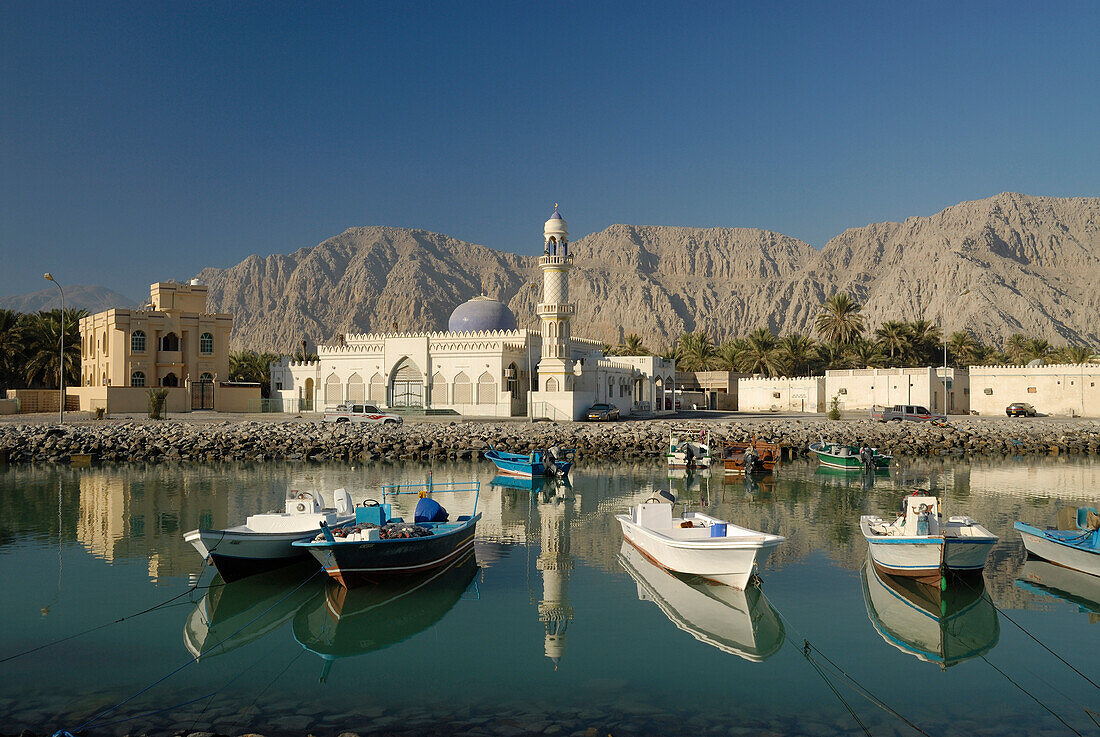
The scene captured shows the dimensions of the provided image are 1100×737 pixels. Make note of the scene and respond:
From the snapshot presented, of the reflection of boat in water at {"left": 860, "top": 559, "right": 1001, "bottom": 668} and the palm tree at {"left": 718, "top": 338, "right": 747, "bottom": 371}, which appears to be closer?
the reflection of boat in water at {"left": 860, "top": 559, "right": 1001, "bottom": 668}

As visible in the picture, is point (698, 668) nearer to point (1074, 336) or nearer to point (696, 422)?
point (696, 422)

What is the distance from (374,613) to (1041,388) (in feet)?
188

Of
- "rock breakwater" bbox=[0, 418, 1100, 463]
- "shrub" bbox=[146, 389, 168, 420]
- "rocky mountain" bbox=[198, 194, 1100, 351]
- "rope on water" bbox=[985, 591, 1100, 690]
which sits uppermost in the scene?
"rocky mountain" bbox=[198, 194, 1100, 351]

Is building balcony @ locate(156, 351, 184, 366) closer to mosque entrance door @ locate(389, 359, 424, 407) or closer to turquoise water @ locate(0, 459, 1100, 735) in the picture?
mosque entrance door @ locate(389, 359, 424, 407)

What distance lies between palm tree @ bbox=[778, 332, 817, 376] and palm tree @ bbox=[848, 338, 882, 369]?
3.67 meters

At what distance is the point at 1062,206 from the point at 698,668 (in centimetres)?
20379

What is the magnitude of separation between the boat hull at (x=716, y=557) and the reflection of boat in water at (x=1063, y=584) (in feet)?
16.9

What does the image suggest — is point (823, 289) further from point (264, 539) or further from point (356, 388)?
point (264, 539)

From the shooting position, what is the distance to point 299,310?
187m

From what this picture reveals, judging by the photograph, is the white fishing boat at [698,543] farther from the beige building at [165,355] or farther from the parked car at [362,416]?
the beige building at [165,355]

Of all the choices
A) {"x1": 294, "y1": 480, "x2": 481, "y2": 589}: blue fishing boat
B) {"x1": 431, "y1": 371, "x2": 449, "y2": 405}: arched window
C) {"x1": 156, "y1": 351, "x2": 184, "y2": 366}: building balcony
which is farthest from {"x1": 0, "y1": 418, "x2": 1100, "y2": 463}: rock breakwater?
{"x1": 294, "y1": 480, "x2": 481, "y2": 589}: blue fishing boat

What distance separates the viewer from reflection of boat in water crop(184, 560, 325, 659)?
1288cm

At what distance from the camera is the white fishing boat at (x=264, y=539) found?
15.2 metres

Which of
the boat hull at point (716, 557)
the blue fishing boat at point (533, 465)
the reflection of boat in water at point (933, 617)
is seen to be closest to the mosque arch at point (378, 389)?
the blue fishing boat at point (533, 465)
